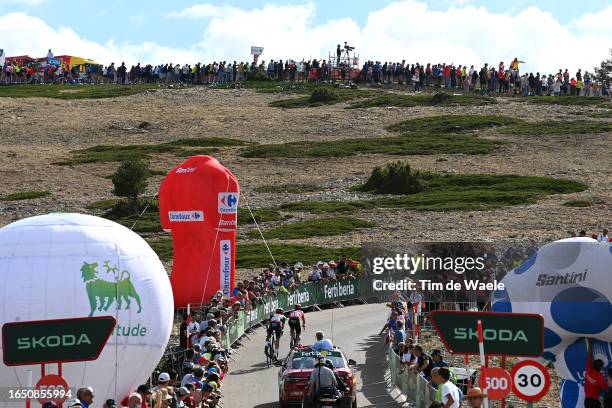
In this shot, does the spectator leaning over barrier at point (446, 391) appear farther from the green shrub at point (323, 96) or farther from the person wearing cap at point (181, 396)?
the green shrub at point (323, 96)

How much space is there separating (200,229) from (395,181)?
40.8 m

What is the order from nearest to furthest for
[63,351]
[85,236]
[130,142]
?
[63,351] < [85,236] < [130,142]

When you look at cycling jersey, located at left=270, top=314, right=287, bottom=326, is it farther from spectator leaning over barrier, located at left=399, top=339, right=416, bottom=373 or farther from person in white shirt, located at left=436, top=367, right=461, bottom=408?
person in white shirt, located at left=436, top=367, right=461, bottom=408

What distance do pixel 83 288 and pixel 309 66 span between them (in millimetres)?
105507

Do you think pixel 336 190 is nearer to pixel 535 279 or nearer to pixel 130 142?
pixel 130 142

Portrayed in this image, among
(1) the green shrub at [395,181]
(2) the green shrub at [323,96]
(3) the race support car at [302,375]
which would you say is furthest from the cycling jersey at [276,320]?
(2) the green shrub at [323,96]

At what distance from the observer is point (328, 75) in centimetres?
12800

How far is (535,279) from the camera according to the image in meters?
22.0

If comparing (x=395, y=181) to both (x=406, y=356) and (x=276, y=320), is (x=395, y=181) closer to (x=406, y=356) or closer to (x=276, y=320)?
(x=276, y=320)

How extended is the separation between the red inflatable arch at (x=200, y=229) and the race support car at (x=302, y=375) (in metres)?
14.4

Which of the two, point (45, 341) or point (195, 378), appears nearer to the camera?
point (45, 341)

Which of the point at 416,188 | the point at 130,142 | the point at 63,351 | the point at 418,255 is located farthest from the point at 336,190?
the point at 63,351

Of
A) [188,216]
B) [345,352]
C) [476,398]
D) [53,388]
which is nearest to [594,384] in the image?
[476,398]

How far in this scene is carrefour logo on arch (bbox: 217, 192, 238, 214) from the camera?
42.7 m
